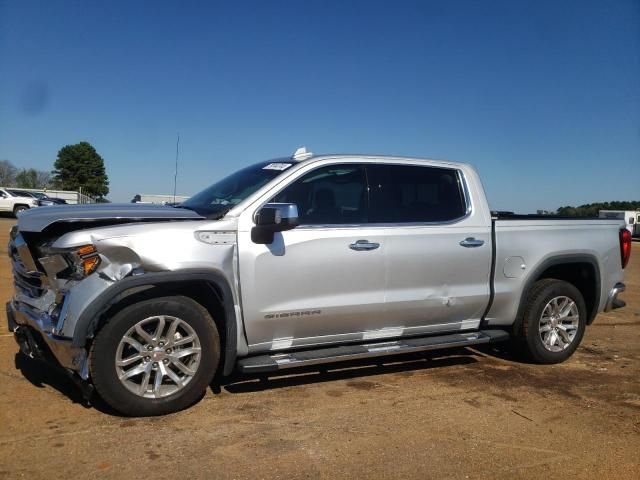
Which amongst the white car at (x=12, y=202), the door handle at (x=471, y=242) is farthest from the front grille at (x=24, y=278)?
the white car at (x=12, y=202)

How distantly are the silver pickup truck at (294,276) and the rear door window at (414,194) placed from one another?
13mm

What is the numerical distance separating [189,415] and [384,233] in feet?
6.91

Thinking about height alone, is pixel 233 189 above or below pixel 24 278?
above

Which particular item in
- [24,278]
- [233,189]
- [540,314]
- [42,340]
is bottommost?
[42,340]

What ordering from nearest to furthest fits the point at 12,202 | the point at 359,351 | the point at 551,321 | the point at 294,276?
the point at 294,276 → the point at 359,351 → the point at 551,321 → the point at 12,202

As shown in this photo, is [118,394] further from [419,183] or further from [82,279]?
[419,183]

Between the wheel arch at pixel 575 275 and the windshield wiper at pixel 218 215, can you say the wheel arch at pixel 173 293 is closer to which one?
the windshield wiper at pixel 218 215

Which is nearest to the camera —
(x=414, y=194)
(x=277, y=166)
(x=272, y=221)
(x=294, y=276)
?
(x=272, y=221)

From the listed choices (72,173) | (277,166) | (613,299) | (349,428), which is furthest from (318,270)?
(72,173)

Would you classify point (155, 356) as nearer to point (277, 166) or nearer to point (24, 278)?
point (24, 278)

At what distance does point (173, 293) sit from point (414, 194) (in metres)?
2.35

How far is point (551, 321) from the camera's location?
5688 mm

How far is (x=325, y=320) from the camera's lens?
4.49m

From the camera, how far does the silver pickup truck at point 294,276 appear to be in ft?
12.3
